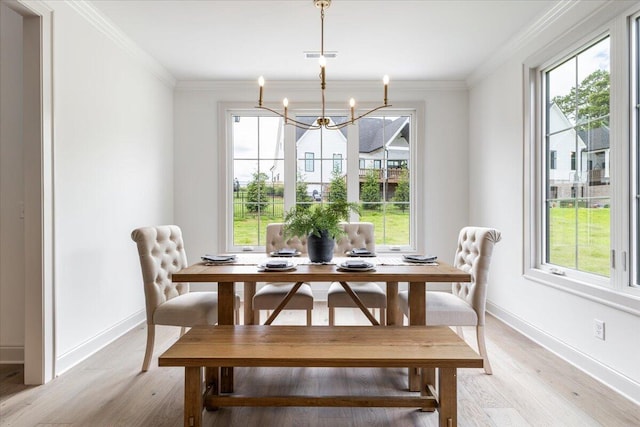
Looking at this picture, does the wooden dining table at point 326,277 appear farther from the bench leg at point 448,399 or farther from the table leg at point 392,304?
the bench leg at point 448,399

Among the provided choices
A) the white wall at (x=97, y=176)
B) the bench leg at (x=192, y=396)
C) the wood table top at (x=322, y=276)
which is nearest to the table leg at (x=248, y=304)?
the wood table top at (x=322, y=276)

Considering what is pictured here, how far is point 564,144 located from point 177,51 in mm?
3432

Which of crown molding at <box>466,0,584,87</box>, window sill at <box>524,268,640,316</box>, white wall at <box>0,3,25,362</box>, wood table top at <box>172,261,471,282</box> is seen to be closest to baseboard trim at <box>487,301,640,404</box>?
window sill at <box>524,268,640,316</box>

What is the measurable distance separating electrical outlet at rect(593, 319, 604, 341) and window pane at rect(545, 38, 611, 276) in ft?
1.06

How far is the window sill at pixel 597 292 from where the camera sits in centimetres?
218

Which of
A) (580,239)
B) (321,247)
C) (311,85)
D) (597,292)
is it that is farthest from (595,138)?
(311,85)

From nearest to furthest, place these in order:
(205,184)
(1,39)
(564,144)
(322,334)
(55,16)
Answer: (322,334) → (55,16) → (1,39) → (564,144) → (205,184)

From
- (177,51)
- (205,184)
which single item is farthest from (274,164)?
(177,51)

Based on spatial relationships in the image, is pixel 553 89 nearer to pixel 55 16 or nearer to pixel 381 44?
pixel 381 44

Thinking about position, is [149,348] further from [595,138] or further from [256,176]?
[595,138]

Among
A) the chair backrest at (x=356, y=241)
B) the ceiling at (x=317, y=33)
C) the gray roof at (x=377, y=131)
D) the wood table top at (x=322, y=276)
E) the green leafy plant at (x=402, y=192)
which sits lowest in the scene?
the wood table top at (x=322, y=276)

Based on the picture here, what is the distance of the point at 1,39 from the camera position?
266 centimetres

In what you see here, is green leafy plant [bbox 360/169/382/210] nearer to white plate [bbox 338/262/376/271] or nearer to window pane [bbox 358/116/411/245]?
window pane [bbox 358/116/411/245]

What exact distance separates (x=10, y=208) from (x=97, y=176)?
58 cm
